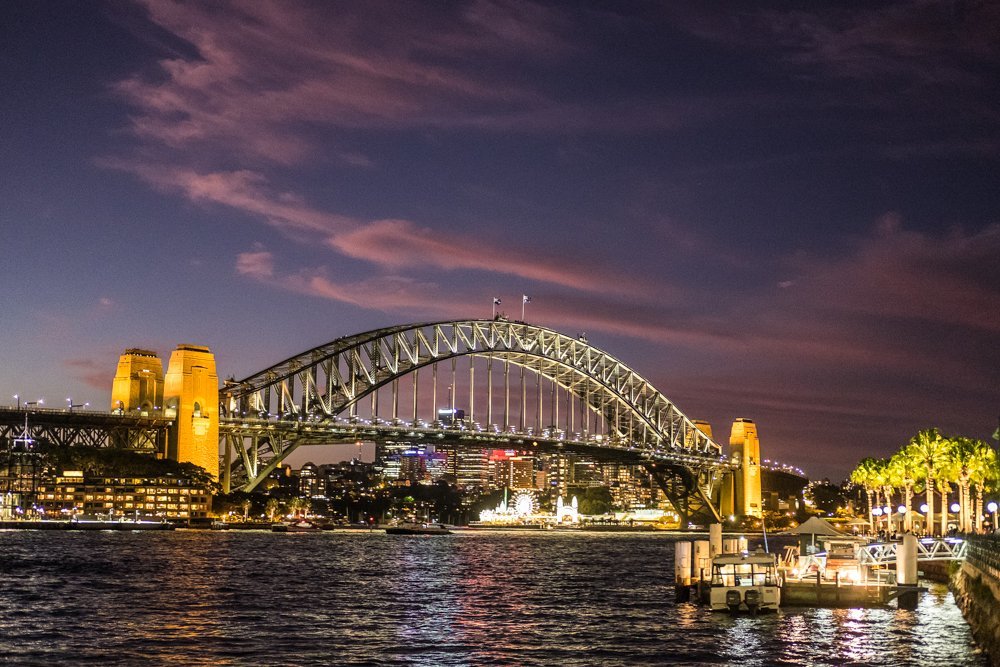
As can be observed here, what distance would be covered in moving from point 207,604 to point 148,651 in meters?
13.6

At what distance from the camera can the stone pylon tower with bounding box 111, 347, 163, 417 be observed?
144m

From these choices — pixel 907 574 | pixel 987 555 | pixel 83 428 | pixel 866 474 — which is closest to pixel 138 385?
pixel 83 428

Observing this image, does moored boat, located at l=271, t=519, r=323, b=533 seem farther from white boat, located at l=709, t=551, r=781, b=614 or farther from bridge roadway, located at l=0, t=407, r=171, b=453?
white boat, located at l=709, t=551, r=781, b=614

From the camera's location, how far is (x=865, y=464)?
468ft

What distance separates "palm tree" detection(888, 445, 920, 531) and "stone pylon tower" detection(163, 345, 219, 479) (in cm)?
6876

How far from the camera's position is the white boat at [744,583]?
46.1 meters

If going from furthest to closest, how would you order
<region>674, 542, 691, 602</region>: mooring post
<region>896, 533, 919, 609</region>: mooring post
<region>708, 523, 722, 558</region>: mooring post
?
1. <region>708, 523, 722, 558</region>: mooring post
2. <region>674, 542, 691, 602</region>: mooring post
3. <region>896, 533, 919, 609</region>: mooring post

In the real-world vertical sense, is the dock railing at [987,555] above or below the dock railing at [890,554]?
above

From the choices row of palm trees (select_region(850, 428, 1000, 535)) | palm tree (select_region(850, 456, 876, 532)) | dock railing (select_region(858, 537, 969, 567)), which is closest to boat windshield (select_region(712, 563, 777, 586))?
dock railing (select_region(858, 537, 969, 567))

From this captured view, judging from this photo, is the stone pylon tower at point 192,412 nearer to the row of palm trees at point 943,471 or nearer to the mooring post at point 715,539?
the row of palm trees at point 943,471

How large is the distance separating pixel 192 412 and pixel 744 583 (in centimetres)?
10293

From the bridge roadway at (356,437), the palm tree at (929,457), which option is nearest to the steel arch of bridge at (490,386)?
the bridge roadway at (356,437)

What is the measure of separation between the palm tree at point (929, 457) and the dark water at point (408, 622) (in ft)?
120

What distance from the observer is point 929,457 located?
105 meters
